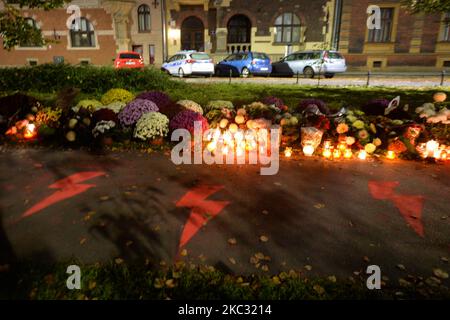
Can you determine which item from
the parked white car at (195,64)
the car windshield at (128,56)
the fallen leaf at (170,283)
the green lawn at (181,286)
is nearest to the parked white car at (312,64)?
the parked white car at (195,64)

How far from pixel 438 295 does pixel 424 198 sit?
208 cm

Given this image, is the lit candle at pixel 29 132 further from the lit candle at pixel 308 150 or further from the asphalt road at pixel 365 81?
the asphalt road at pixel 365 81

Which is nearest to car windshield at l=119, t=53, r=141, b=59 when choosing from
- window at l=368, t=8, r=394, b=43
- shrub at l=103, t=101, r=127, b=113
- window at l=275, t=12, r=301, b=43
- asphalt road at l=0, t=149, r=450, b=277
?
window at l=275, t=12, r=301, b=43

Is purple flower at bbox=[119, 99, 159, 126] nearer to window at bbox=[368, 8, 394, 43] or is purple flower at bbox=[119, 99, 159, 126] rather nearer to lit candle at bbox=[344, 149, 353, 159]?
lit candle at bbox=[344, 149, 353, 159]

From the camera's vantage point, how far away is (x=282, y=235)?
3693 mm

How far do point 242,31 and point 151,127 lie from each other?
2466cm

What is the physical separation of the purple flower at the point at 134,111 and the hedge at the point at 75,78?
507cm

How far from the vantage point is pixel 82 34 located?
3109cm

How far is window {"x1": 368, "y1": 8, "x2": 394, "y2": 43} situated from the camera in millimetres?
25109

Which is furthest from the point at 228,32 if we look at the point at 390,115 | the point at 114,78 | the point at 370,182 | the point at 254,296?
the point at 254,296

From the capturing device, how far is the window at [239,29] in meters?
28.8

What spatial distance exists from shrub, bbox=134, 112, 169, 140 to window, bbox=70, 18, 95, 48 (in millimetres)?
28070

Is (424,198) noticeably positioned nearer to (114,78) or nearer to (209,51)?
(114,78)
